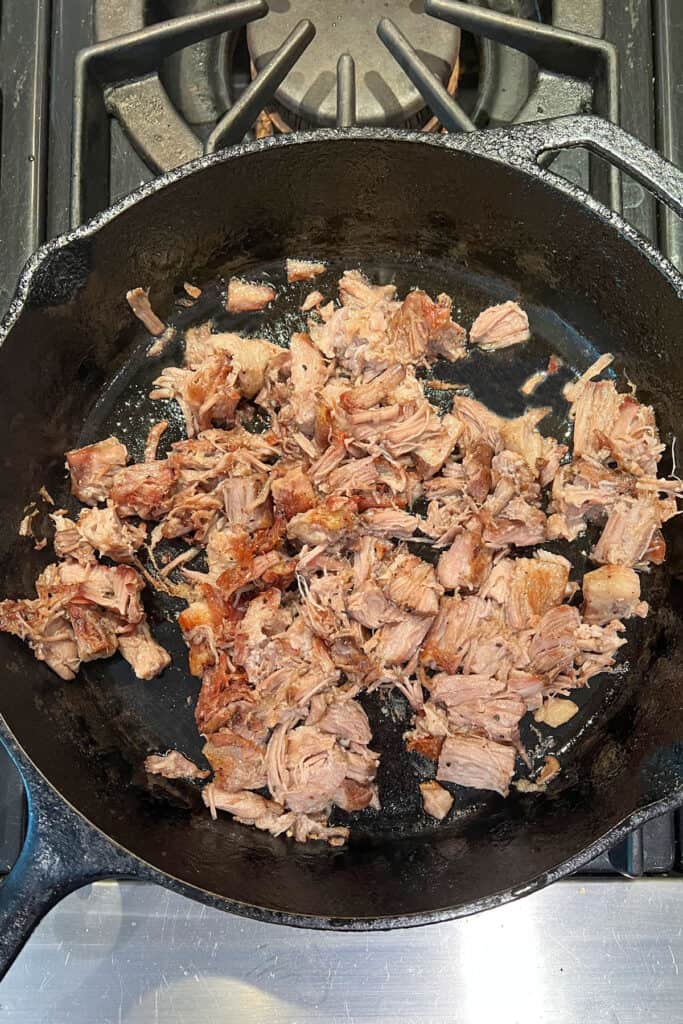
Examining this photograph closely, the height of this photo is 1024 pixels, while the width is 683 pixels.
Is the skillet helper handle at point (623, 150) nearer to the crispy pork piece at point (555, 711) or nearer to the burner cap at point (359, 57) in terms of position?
the burner cap at point (359, 57)

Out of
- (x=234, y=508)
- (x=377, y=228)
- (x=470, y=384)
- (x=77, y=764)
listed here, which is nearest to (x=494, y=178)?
(x=377, y=228)

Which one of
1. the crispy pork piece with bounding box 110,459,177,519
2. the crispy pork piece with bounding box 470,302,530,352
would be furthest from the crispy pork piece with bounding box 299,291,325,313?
the crispy pork piece with bounding box 110,459,177,519

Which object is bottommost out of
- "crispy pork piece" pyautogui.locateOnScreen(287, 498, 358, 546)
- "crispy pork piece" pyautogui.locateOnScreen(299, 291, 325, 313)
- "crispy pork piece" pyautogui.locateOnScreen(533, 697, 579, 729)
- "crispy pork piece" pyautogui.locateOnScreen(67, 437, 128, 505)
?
"crispy pork piece" pyautogui.locateOnScreen(533, 697, 579, 729)

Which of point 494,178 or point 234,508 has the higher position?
point 494,178

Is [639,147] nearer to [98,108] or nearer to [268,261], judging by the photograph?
[268,261]

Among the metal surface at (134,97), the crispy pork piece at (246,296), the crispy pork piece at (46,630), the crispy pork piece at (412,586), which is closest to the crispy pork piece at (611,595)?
the crispy pork piece at (412,586)

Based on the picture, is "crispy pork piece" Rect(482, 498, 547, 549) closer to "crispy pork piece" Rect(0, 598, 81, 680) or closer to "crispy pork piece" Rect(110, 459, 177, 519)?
"crispy pork piece" Rect(110, 459, 177, 519)

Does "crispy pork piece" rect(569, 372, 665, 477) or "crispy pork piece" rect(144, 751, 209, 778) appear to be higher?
"crispy pork piece" rect(569, 372, 665, 477)
